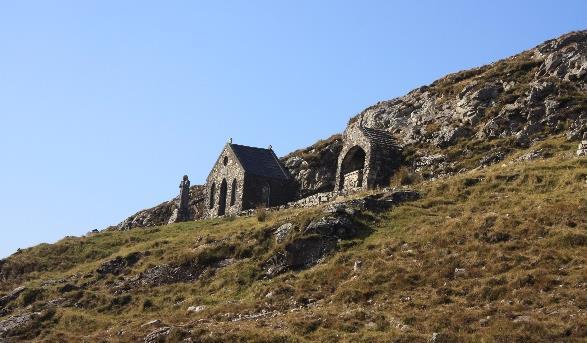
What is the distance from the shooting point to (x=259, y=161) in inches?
2606

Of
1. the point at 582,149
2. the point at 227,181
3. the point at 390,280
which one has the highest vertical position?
the point at 227,181

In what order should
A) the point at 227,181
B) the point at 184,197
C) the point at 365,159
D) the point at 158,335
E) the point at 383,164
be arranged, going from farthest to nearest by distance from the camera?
the point at 184,197
the point at 227,181
the point at 365,159
the point at 383,164
the point at 158,335

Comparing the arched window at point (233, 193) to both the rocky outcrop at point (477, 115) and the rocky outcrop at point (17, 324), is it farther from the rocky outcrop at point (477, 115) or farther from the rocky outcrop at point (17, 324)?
the rocky outcrop at point (17, 324)

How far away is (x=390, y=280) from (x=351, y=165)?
30.4 metres

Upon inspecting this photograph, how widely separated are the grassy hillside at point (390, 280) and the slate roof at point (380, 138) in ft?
37.2

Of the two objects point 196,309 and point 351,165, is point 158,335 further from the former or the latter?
point 351,165

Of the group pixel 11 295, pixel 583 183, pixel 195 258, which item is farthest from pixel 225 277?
pixel 583 183

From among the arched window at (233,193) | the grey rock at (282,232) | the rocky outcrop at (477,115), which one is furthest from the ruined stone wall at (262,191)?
the grey rock at (282,232)

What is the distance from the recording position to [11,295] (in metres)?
43.0

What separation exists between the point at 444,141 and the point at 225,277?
79.8 feet

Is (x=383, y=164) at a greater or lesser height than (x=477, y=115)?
lesser

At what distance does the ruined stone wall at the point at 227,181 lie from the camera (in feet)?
208

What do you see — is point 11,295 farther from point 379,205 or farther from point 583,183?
point 583,183

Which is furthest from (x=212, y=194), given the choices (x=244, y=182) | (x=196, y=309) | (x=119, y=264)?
(x=196, y=309)
